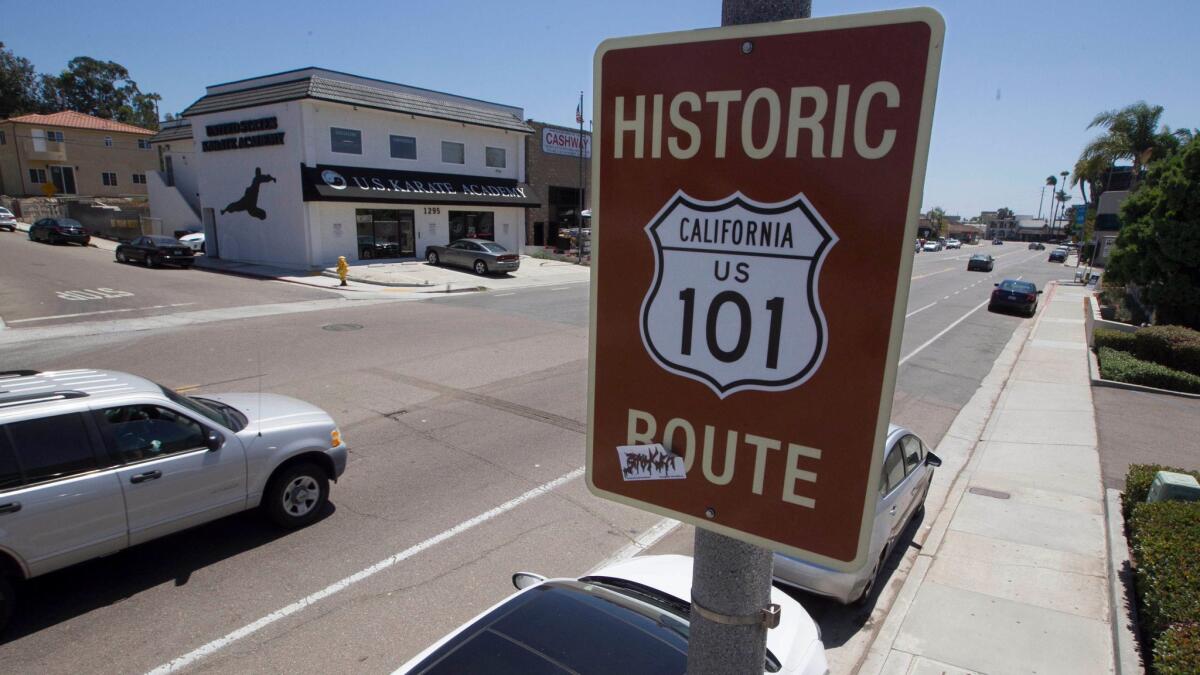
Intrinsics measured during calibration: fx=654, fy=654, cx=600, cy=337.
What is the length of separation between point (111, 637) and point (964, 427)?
450 inches

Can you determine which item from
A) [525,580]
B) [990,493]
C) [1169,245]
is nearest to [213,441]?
[525,580]

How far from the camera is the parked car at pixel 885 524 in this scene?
5.27 m

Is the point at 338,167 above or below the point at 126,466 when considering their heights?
above

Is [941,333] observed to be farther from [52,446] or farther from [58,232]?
[58,232]

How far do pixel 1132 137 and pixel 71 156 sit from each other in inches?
3126

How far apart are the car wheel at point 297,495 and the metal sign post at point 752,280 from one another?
5579mm

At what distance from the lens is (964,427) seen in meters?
10.9

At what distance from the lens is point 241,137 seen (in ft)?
95.3

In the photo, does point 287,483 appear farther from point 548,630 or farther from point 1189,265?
point 1189,265

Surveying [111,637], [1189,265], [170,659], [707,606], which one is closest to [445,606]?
[170,659]

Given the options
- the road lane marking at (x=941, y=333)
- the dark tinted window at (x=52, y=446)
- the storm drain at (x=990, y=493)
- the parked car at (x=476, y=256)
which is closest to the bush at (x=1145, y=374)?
the road lane marking at (x=941, y=333)

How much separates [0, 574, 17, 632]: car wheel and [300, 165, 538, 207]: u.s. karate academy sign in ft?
80.4

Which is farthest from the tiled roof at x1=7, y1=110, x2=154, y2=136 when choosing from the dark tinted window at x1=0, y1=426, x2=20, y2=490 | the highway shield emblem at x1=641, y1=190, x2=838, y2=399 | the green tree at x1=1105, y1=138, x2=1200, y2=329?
the highway shield emblem at x1=641, y1=190, x2=838, y2=399

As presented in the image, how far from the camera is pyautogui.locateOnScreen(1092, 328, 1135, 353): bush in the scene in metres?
15.3
